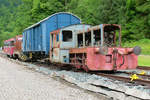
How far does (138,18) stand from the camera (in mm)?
36594

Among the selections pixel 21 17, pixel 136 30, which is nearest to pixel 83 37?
pixel 136 30

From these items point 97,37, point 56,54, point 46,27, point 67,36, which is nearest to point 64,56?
point 56,54

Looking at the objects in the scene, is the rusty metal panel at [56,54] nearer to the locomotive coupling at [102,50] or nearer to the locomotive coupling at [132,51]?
the locomotive coupling at [102,50]

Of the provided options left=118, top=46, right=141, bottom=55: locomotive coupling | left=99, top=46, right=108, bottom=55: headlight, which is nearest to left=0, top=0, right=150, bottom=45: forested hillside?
left=118, top=46, right=141, bottom=55: locomotive coupling

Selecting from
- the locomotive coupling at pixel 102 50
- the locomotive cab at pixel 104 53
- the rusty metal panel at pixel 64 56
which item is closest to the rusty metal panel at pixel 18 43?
the rusty metal panel at pixel 64 56

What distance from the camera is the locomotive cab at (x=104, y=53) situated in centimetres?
909

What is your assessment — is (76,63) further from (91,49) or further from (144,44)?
(144,44)

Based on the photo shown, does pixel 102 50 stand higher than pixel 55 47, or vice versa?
pixel 55 47

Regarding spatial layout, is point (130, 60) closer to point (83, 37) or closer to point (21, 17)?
point (83, 37)

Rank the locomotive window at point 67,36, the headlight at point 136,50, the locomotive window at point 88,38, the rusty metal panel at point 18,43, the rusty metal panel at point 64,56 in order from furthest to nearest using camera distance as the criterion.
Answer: the rusty metal panel at point 18,43, the locomotive window at point 67,36, the rusty metal panel at point 64,56, the locomotive window at point 88,38, the headlight at point 136,50

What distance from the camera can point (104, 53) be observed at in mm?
8766

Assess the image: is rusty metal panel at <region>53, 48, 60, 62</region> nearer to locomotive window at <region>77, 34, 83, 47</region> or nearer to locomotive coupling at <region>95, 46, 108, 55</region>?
locomotive window at <region>77, 34, 83, 47</region>

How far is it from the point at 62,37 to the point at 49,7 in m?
26.8

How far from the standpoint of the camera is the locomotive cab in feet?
29.8
